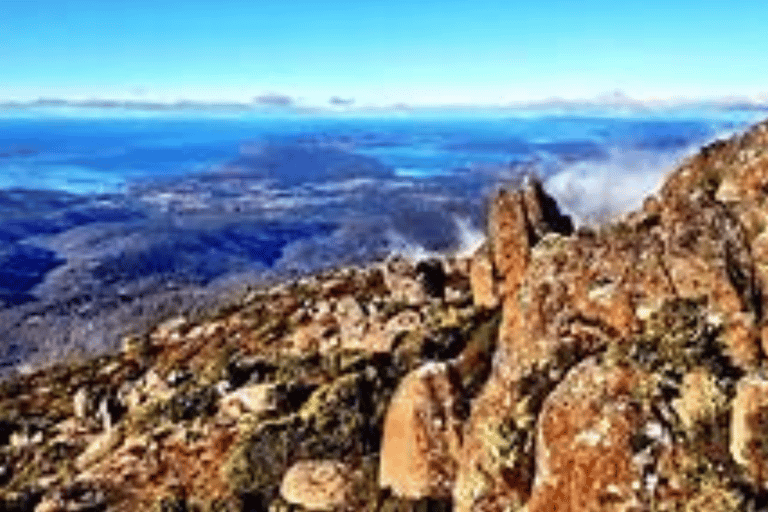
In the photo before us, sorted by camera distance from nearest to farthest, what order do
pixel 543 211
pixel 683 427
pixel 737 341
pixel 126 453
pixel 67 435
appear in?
pixel 683 427 < pixel 737 341 < pixel 126 453 < pixel 543 211 < pixel 67 435

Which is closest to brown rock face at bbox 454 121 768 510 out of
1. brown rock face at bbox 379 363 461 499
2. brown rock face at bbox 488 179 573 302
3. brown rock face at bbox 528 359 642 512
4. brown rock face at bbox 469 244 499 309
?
brown rock face at bbox 528 359 642 512

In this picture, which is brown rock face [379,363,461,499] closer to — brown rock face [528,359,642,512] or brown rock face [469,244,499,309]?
brown rock face [528,359,642,512]

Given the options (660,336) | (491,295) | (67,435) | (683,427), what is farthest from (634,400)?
(67,435)

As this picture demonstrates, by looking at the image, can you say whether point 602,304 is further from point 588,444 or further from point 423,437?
point 423,437

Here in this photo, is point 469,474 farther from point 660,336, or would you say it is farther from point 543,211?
point 543,211

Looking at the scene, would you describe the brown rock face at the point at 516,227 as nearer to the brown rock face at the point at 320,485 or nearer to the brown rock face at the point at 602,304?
the brown rock face at the point at 320,485

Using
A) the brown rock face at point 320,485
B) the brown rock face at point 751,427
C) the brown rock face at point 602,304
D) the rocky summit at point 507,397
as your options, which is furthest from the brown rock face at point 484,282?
the brown rock face at point 751,427

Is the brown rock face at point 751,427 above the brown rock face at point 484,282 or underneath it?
above
